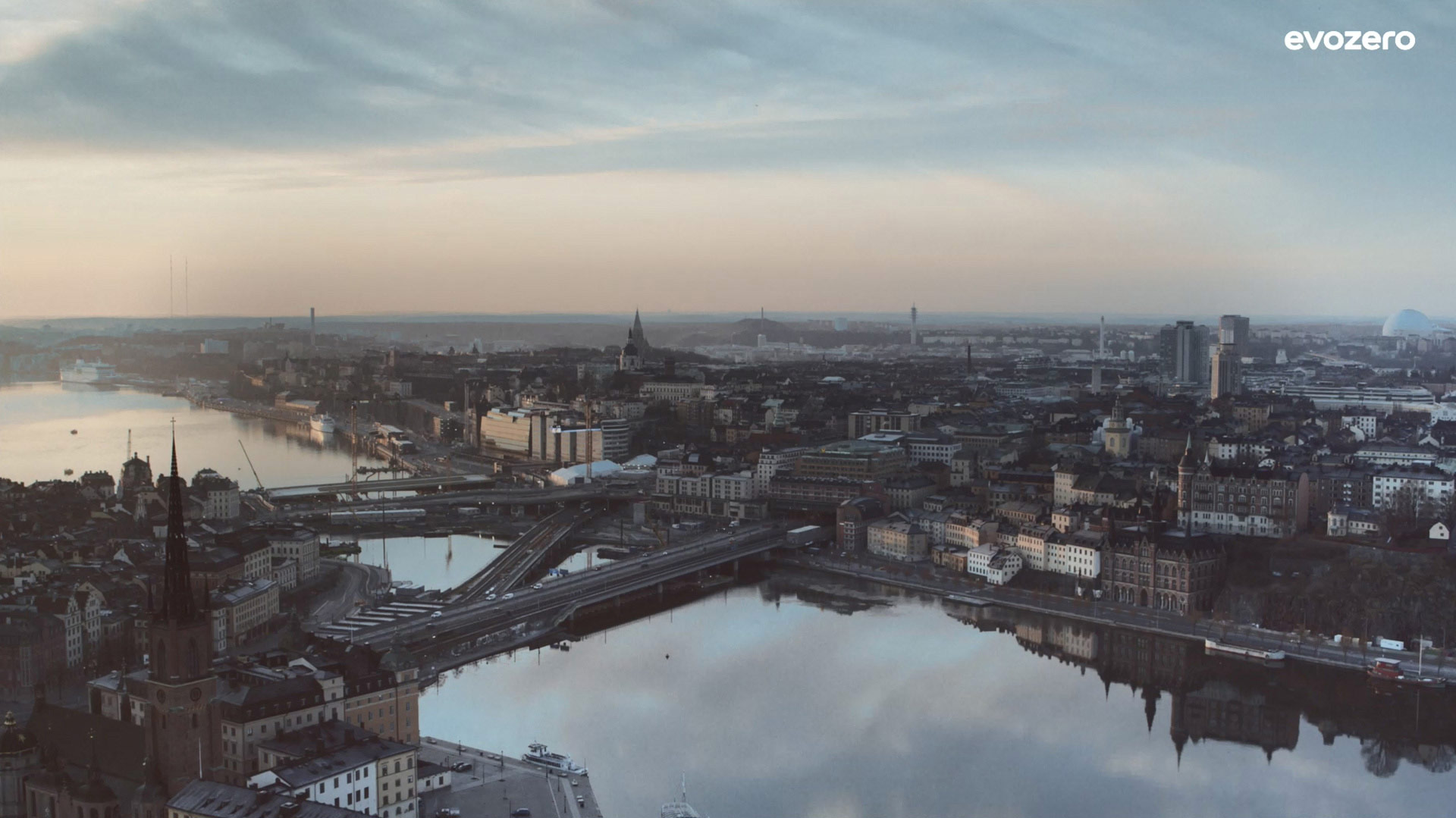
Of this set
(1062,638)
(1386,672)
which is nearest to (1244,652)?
(1386,672)

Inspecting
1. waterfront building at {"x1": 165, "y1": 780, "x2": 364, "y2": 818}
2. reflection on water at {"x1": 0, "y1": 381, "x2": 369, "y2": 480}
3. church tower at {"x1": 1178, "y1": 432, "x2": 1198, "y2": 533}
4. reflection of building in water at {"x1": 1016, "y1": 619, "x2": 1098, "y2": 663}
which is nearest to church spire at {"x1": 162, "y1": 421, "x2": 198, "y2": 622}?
waterfront building at {"x1": 165, "y1": 780, "x2": 364, "y2": 818}

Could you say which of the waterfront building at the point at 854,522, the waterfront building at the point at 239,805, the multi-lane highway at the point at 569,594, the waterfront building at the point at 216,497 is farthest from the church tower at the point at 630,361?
the waterfront building at the point at 239,805

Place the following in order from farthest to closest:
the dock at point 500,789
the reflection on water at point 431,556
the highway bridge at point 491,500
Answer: the highway bridge at point 491,500 < the reflection on water at point 431,556 < the dock at point 500,789

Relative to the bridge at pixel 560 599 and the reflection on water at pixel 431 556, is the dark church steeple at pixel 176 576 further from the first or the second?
the reflection on water at pixel 431 556

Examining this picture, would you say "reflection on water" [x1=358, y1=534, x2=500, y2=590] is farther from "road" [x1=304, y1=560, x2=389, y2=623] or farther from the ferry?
the ferry

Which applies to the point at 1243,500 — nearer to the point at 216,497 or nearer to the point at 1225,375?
the point at 216,497
